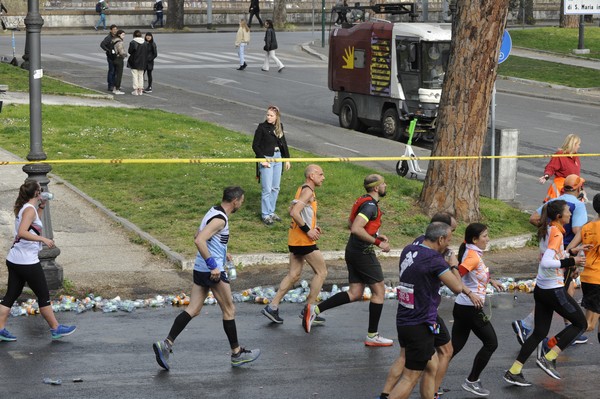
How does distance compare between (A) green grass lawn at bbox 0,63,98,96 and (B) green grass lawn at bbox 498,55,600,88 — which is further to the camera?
(B) green grass lawn at bbox 498,55,600,88

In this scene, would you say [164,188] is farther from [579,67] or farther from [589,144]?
[579,67]

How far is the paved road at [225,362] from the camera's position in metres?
9.10

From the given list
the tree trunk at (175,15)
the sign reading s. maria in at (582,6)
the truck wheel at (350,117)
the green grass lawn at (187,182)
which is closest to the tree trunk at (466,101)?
the green grass lawn at (187,182)

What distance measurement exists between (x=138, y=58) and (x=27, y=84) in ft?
10.2

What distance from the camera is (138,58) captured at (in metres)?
29.4

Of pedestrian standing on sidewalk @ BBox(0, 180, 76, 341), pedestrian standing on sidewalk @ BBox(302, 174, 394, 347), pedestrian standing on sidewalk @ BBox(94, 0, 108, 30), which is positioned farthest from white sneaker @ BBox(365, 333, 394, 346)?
pedestrian standing on sidewalk @ BBox(94, 0, 108, 30)

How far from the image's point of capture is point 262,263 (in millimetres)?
14000

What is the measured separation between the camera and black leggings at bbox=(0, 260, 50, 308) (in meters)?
10.3

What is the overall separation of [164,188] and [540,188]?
294 inches

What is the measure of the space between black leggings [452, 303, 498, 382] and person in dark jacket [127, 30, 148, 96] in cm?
2162

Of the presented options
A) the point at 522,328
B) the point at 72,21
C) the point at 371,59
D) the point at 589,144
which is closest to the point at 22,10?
the point at 72,21

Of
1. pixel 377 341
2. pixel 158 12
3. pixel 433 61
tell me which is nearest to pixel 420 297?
pixel 377 341

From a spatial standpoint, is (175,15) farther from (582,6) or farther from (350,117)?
(350,117)

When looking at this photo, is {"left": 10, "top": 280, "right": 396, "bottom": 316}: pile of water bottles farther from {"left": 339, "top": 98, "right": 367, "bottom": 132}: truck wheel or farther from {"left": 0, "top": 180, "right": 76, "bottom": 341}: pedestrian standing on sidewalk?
{"left": 339, "top": 98, "right": 367, "bottom": 132}: truck wheel
